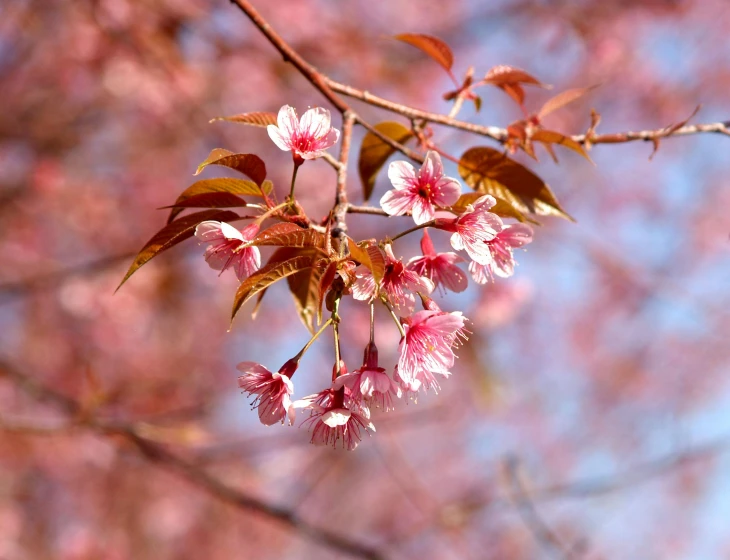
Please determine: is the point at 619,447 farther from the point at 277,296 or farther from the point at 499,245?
the point at 499,245

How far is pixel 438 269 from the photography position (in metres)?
1.11

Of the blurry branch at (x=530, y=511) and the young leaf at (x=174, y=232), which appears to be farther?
the blurry branch at (x=530, y=511)

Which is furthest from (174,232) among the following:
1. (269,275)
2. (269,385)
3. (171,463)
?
(171,463)

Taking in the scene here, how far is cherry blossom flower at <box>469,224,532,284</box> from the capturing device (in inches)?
44.1

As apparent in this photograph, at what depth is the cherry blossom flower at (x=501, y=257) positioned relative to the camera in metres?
1.12

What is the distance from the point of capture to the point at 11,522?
20.7 feet

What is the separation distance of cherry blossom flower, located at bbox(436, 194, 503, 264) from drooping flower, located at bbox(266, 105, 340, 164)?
25 cm

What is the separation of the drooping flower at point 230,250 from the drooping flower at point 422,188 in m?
0.23

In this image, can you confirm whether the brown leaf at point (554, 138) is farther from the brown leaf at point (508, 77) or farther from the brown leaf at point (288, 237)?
the brown leaf at point (288, 237)

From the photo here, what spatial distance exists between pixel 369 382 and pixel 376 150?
59 cm

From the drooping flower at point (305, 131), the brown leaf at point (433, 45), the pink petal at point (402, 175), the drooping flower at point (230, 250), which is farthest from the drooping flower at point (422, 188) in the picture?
the brown leaf at point (433, 45)

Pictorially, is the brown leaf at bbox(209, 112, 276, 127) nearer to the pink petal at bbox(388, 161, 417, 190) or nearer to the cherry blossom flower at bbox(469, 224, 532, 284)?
the pink petal at bbox(388, 161, 417, 190)

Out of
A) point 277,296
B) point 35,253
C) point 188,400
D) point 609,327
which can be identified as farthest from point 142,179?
point 609,327

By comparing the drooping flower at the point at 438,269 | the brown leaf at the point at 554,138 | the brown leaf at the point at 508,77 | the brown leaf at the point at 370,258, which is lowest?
the brown leaf at the point at 370,258
